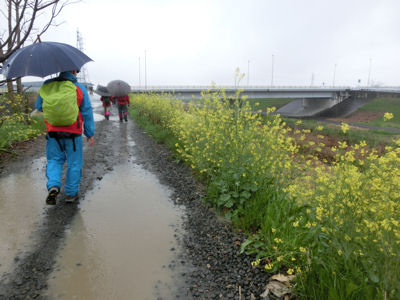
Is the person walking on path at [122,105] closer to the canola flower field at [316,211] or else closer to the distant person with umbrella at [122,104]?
the distant person with umbrella at [122,104]

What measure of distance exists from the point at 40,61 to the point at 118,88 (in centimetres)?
1062

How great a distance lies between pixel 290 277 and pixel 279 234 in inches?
19.6

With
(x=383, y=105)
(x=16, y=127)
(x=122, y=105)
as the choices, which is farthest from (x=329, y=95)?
(x=16, y=127)

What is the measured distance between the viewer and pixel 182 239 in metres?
3.23

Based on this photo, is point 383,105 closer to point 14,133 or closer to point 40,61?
point 14,133

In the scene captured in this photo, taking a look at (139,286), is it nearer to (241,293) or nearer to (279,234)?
(241,293)

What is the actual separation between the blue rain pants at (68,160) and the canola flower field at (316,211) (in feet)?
6.87

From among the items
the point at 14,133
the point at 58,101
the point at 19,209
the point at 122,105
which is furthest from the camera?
the point at 122,105

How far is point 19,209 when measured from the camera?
374cm

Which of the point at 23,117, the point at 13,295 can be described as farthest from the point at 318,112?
the point at 13,295

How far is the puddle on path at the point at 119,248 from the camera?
236cm

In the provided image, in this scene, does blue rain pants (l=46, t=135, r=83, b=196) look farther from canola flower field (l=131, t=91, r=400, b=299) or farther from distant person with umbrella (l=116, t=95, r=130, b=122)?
distant person with umbrella (l=116, t=95, r=130, b=122)

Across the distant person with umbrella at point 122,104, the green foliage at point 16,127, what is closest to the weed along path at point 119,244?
the green foliage at point 16,127

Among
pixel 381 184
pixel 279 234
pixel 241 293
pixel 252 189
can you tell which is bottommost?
pixel 241 293
